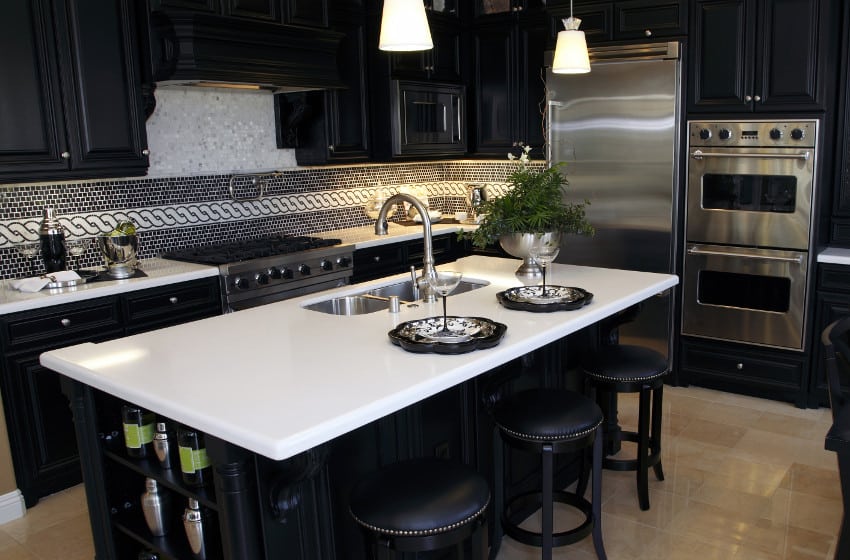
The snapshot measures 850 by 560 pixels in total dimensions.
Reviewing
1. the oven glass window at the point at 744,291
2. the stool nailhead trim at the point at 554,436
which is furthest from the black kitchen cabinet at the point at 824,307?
the stool nailhead trim at the point at 554,436

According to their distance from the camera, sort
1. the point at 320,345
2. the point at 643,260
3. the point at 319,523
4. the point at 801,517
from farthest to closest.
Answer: the point at 643,260
the point at 801,517
the point at 320,345
the point at 319,523

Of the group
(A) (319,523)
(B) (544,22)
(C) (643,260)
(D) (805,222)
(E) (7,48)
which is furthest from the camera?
(B) (544,22)

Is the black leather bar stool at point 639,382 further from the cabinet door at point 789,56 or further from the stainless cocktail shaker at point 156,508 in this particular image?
the cabinet door at point 789,56

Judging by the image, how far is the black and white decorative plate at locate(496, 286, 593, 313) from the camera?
106 inches

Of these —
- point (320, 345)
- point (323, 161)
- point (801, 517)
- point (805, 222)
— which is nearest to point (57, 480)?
point (320, 345)

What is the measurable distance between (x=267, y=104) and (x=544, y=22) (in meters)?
2.00

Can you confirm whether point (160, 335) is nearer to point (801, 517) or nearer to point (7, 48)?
point (7, 48)

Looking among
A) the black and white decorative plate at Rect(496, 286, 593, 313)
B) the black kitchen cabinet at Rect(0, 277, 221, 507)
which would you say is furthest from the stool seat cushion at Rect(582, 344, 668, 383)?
the black kitchen cabinet at Rect(0, 277, 221, 507)

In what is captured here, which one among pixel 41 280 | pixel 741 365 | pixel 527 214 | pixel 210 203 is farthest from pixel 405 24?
pixel 741 365

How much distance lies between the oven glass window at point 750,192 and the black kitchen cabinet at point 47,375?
3.16 meters

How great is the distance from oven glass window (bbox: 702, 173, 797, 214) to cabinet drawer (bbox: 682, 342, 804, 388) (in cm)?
86

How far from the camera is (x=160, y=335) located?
257cm

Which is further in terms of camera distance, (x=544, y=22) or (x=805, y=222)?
(x=544, y=22)

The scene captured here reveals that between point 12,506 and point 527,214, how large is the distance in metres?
2.58
